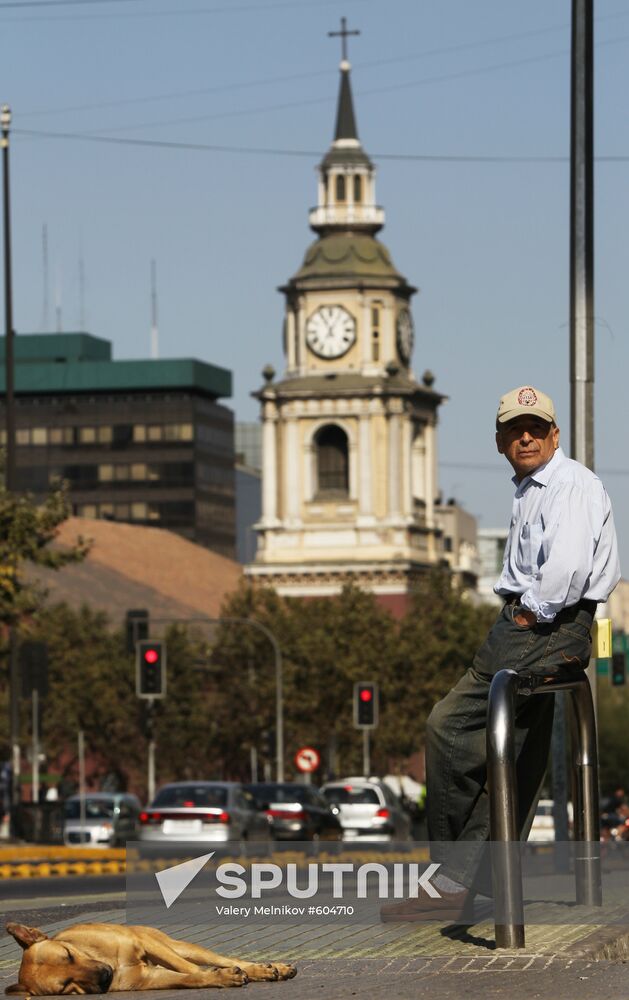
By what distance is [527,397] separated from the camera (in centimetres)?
973

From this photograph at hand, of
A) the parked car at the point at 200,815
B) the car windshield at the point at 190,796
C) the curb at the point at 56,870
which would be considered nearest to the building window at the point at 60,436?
the parked car at the point at 200,815

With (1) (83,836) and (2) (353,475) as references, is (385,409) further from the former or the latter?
(1) (83,836)

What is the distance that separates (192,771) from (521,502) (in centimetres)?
8800

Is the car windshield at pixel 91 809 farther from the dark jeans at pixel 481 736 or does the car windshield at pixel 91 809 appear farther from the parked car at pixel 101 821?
the dark jeans at pixel 481 736

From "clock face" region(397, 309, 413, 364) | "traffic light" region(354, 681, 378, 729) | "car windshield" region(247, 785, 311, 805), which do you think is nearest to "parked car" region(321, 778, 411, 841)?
"traffic light" region(354, 681, 378, 729)

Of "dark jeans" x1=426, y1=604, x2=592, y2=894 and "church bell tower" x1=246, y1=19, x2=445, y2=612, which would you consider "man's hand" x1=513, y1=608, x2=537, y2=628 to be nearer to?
"dark jeans" x1=426, y1=604, x2=592, y2=894

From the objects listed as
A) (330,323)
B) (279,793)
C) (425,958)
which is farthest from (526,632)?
(330,323)

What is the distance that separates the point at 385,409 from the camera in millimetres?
128125

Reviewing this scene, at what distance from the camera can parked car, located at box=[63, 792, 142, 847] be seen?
52347 mm

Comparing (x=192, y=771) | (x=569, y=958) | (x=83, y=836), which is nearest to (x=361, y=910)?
(x=569, y=958)

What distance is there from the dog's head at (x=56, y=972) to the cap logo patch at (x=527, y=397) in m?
2.63

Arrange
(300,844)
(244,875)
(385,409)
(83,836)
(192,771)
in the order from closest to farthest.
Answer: (244,875)
(300,844)
(83,836)
(192,771)
(385,409)

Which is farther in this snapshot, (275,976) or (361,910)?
(361,910)

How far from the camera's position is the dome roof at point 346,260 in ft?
429
